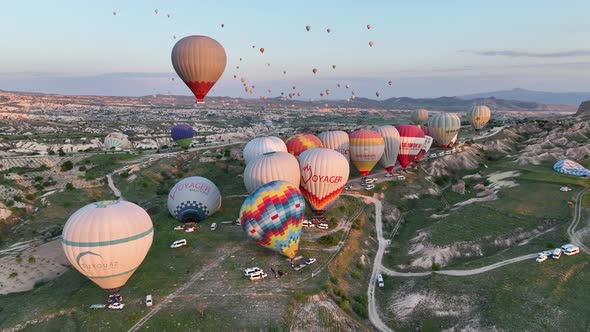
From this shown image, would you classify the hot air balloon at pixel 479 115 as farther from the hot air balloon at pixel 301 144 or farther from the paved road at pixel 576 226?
the hot air balloon at pixel 301 144

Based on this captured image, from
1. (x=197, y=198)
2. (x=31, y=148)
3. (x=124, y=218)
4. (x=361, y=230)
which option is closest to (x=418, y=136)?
(x=361, y=230)

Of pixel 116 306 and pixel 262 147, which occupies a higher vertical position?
pixel 262 147

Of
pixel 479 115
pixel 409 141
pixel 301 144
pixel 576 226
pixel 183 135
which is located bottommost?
pixel 576 226

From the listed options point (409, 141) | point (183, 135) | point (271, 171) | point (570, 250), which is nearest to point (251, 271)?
point (271, 171)

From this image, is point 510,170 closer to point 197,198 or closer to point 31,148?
point 197,198

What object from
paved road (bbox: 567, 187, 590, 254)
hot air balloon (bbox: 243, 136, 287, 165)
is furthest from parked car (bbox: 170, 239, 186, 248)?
paved road (bbox: 567, 187, 590, 254)

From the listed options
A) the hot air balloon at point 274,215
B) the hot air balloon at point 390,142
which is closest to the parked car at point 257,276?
the hot air balloon at point 274,215

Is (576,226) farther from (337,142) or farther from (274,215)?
(274,215)

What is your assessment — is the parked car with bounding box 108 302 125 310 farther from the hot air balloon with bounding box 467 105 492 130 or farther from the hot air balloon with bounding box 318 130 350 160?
the hot air balloon with bounding box 467 105 492 130
